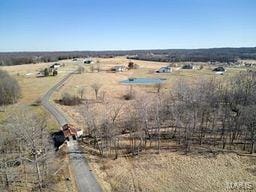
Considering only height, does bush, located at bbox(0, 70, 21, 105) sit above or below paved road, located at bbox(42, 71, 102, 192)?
above

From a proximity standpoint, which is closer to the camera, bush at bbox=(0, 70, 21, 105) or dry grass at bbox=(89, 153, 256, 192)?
dry grass at bbox=(89, 153, 256, 192)

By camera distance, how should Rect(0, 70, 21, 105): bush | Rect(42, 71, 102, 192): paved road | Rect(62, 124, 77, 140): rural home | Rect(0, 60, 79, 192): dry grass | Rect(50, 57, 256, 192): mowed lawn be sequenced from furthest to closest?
1. Rect(0, 70, 21, 105): bush
2. Rect(62, 124, 77, 140): rural home
3. Rect(50, 57, 256, 192): mowed lawn
4. Rect(0, 60, 79, 192): dry grass
5. Rect(42, 71, 102, 192): paved road

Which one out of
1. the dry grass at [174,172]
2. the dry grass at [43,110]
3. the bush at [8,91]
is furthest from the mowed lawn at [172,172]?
the bush at [8,91]

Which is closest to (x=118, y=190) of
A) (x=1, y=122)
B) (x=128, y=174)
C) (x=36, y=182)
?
(x=128, y=174)

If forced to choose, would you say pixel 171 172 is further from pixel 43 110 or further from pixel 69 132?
pixel 43 110

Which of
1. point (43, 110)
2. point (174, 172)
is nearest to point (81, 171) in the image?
point (174, 172)

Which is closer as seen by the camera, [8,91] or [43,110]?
[43,110]

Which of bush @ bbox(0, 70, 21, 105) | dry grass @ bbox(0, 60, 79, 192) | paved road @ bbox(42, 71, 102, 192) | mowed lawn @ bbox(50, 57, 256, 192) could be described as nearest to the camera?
paved road @ bbox(42, 71, 102, 192)

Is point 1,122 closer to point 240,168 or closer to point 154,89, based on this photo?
point 240,168

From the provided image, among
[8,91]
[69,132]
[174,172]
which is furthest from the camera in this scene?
[8,91]

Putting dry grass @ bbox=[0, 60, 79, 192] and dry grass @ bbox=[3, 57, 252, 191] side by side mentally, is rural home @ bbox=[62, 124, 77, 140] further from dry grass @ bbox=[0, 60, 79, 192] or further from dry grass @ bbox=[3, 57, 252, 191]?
dry grass @ bbox=[3, 57, 252, 191]

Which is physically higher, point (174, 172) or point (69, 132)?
point (69, 132)

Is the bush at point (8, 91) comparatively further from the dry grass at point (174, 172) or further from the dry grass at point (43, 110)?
the dry grass at point (174, 172)

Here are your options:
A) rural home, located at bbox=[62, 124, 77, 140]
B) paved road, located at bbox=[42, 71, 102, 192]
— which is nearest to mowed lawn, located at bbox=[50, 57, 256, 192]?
paved road, located at bbox=[42, 71, 102, 192]
